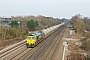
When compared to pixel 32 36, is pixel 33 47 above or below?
below

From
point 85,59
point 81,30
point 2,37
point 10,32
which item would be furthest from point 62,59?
point 81,30

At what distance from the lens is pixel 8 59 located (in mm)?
22547

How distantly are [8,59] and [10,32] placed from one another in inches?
941

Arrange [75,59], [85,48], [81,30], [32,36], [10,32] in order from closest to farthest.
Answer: [75,59]
[32,36]
[85,48]
[10,32]
[81,30]

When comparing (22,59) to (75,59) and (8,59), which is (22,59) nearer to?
(8,59)

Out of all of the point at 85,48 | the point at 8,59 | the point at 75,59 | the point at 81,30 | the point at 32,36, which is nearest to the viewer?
the point at 8,59

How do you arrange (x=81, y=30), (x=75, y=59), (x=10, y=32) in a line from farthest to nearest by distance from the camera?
(x=81, y=30) → (x=10, y=32) → (x=75, y=59)

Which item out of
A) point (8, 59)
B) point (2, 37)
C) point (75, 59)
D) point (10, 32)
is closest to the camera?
point (8, 59)

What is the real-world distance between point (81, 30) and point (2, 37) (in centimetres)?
3585

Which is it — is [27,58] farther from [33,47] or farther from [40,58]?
[33,47]

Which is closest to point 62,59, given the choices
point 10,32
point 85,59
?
point 85,59

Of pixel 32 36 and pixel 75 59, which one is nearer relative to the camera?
pixel 75 59

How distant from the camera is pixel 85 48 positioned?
36062 mm

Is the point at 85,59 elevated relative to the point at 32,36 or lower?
lower
